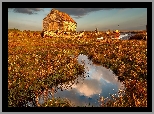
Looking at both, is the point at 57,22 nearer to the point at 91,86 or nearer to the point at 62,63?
the point at 62,63

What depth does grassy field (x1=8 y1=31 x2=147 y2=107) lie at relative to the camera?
11.3 metres

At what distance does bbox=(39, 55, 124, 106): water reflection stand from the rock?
1599mm

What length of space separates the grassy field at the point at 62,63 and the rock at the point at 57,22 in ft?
2.16

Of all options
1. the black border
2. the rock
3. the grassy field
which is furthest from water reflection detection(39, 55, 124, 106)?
the rock

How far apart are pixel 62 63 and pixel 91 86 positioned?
2.36m

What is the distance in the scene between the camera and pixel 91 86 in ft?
40.4

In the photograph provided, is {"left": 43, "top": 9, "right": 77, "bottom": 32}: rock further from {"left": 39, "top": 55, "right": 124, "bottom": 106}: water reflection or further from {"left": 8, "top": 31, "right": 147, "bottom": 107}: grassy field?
{"left": 39, "top": 55, "right": 124, "bottom": 106}: water reflection

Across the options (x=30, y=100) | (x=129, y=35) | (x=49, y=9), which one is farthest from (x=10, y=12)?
(x=129, y=35)

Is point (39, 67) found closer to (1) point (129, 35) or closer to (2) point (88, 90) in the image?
(2) point (88, 90)

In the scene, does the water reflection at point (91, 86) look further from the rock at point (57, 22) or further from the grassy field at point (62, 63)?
the rock at point (57, 22)

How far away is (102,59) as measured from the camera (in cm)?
1427

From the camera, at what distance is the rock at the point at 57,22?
12.7 meters
